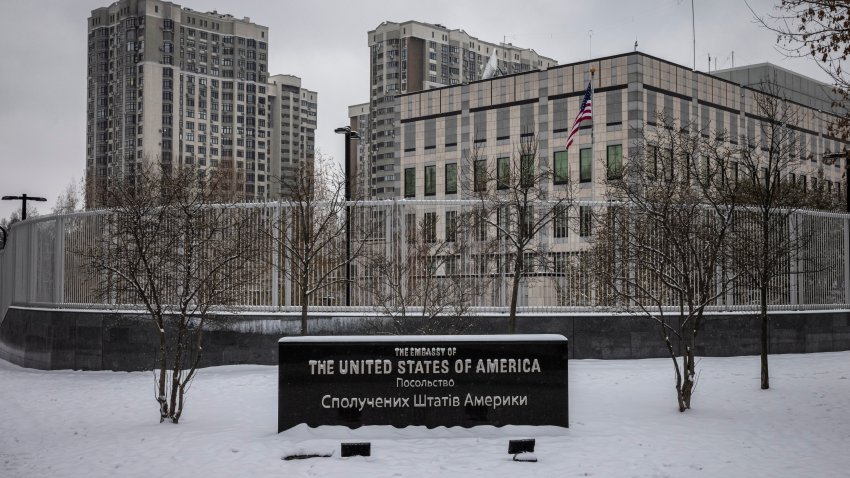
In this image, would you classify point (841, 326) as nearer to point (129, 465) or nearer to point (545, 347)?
point (545, 347)


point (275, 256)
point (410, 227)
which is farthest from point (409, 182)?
point (410, 227)

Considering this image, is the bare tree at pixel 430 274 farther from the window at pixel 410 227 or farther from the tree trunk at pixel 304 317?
the tree trunk at pixel 304 317

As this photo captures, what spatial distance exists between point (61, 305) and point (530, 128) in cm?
4985

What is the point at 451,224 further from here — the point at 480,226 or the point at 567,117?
the point at 567,117

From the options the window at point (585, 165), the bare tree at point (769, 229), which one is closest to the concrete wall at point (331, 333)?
the bare tree at point (769, 229)

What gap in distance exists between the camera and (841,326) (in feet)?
67.7

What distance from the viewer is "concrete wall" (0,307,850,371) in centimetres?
1825

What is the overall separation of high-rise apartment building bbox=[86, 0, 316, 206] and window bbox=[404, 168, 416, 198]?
55.9 m

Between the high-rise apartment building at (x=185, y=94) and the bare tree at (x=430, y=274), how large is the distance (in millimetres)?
109216

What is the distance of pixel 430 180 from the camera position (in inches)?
2859

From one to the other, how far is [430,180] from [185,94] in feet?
292

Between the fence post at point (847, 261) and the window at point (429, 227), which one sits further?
the fence post at point (847, 261)

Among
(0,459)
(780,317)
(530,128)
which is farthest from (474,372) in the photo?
(530,128)

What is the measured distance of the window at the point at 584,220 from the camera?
19.0 m
